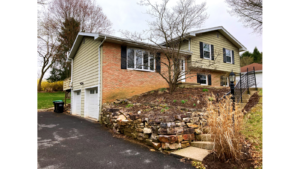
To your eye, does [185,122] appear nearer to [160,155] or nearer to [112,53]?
[160,155]

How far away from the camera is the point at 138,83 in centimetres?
1015

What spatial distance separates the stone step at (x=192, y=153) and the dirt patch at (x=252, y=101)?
3.64 m

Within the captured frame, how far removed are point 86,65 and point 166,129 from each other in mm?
8315

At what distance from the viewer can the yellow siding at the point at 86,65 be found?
984cm

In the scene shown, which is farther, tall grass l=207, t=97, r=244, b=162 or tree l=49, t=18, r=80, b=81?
tree l=49, t=18, r=80, b=81

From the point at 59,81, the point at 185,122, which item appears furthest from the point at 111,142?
the point at 59,81

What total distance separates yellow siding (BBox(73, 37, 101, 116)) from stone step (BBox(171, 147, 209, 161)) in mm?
6606

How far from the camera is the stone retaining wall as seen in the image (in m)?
4.78

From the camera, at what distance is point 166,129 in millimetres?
4805

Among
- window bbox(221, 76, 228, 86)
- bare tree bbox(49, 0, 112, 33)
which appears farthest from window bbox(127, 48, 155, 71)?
bare tree bbox(49, 0, 112, 33)

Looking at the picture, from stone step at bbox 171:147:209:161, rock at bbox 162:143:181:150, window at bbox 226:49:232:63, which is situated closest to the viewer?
stone step at bbox 171:147:209:161

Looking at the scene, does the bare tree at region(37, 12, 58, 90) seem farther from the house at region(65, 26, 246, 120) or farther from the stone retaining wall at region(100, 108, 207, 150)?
the stone retaining wall at region(100, 108, 207, 150)

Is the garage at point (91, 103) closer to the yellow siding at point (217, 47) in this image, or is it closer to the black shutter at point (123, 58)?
the black shutter at point (123, 58)
